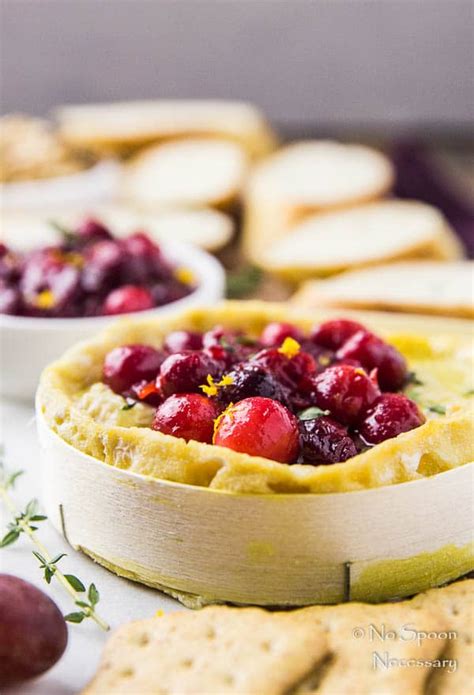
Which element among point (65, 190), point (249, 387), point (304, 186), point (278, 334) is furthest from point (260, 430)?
point (304, 186)

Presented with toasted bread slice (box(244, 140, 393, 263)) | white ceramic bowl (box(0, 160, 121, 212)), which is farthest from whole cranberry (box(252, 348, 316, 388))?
white ceramic bowl (box(0, 160, 121, 212))

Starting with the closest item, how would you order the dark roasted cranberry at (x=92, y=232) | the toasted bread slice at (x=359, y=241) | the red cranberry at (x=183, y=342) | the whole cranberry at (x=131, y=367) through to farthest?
1. the whole cranberry at (x=131, y=367)
2. the red cranberry at (x=183, y=342)
3. the dark roasted cranberry at (x=92, y=232)
4. the toasted bread slice at (x=359, y=241)

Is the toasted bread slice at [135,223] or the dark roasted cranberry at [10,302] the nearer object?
the dark roasted cranberry at [10,302]

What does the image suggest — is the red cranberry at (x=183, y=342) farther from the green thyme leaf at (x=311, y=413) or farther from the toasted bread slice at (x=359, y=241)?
the toasted bread slice at (x=359, y=241)

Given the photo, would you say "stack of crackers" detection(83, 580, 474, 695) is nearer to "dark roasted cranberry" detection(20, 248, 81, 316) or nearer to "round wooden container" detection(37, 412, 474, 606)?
"round wooden container" detection(37, 412, 474, 606)

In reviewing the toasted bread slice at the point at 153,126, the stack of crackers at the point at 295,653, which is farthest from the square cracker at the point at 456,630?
the toasted bread slice at the point at 153,126

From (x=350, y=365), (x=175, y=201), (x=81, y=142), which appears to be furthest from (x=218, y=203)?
(x=350, y=365)

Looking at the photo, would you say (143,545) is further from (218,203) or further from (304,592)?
(218,203)
